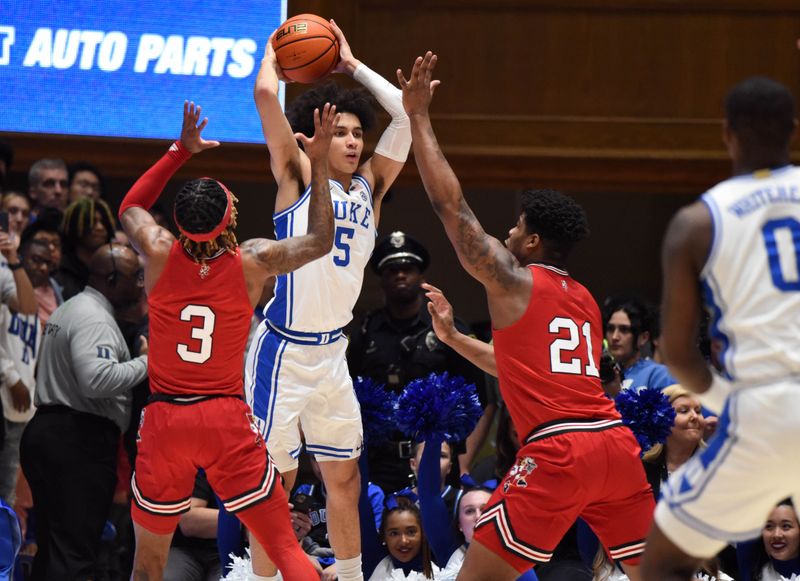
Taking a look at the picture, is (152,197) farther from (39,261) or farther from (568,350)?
(39,261)

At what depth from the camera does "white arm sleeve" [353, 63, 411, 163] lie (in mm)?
5930

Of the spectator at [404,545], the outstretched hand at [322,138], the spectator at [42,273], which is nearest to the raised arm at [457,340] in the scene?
the outstretched hand at [322,138]

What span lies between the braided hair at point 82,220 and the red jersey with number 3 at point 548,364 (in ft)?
11.8

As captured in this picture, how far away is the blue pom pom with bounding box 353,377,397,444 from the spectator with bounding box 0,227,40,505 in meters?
2.14

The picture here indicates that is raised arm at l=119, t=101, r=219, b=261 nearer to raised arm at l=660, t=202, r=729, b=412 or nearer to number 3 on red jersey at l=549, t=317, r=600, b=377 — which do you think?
number 3 on red jersey at l=549, t=317, r=600, b=377

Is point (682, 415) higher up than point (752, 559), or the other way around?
point (682, 415)

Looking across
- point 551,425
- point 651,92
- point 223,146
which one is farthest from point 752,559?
point 223,146

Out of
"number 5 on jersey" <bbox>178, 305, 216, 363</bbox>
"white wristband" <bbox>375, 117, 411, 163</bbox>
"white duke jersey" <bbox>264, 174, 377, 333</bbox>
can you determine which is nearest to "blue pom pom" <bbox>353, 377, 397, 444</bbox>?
"white duke jersey" <bbox>264, 174, 377, 333</bbox>

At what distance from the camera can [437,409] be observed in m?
6.11

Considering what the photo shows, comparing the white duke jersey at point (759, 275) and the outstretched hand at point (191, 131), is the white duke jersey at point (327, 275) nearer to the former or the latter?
the outstretched hand at point (191, 131)

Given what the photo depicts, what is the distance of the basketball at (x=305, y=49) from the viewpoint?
580 cm

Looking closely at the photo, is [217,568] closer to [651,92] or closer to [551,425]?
[551,425]

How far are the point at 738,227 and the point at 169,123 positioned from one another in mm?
6006

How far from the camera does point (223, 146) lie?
356 inches
